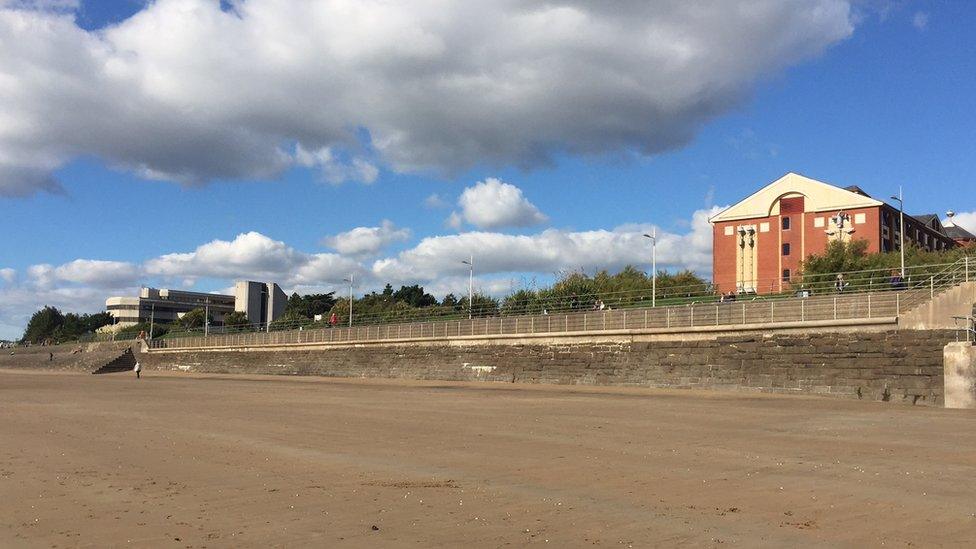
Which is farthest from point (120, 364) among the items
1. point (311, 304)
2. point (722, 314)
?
point (722, 314)

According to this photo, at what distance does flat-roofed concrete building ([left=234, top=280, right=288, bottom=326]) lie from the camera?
4493 inches

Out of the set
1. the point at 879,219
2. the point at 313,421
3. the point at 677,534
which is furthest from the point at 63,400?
the point at 879,219

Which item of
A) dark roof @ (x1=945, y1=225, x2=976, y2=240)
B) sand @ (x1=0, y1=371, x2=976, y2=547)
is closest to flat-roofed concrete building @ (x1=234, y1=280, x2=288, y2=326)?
sand @ (x1=0, y1=371, x2=976, y2=547)

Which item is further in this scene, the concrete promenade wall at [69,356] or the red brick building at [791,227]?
the concrete promenade wall at [69,356]

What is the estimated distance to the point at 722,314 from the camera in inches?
1532

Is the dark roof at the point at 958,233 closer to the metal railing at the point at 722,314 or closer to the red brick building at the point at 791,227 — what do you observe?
the red brick building at the point at 791,227

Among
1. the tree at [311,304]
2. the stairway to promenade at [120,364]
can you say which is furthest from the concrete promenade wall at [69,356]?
the tree at [311,304]

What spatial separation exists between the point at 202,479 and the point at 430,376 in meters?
43.8

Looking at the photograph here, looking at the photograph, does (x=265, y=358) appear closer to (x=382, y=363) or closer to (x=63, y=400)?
(x=382, y=363)

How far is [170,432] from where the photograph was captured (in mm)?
19609

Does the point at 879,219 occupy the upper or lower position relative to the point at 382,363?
upper

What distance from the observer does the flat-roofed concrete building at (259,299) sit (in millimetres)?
114125

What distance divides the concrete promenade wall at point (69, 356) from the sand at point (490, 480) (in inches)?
3238

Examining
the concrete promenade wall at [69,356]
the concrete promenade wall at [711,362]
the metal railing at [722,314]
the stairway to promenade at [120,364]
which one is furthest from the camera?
the concrete promenade wall at [69,356]
